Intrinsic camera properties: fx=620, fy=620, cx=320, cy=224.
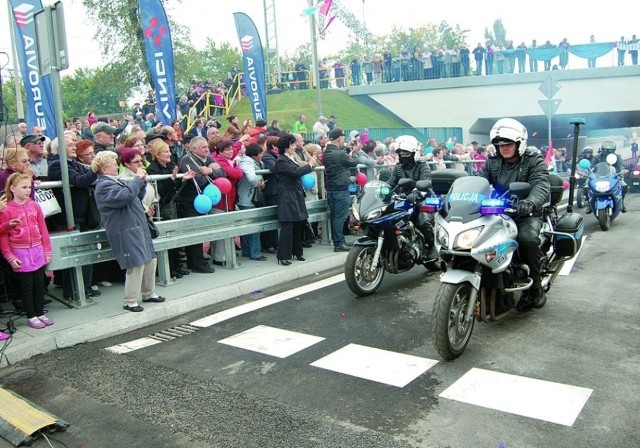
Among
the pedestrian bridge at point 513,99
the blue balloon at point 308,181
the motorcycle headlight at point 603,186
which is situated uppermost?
the pedestrian bridge at point 513,99

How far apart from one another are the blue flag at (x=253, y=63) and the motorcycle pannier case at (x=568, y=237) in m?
9.86

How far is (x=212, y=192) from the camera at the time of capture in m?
8.12

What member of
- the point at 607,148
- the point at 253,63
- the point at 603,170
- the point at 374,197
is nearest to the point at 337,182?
the point at 374,197

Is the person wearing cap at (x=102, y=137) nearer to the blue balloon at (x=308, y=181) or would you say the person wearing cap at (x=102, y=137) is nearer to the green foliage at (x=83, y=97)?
the blue balloon at (x=308, y=181)

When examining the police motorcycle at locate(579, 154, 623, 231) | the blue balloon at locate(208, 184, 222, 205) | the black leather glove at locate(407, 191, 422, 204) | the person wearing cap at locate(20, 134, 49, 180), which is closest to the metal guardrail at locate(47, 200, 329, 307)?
the blue balloon at locate(208, 184, 222, 205)

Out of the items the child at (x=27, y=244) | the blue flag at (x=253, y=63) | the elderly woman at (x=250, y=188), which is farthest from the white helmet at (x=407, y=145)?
the blue flag at (x=253, y=63)

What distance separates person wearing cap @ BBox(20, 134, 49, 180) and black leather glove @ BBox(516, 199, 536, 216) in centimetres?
533

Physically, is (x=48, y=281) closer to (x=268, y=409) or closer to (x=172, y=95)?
(x=268, y=409)

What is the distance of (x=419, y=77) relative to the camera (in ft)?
108

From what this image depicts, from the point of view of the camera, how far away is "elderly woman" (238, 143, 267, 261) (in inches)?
352

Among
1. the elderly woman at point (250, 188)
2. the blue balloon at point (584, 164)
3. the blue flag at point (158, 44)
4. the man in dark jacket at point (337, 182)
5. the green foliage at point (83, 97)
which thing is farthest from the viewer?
the green foliage at point (83, 97)

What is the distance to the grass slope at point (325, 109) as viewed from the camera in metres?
30.7

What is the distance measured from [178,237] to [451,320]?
12.5ft

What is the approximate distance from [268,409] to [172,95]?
330 inches
